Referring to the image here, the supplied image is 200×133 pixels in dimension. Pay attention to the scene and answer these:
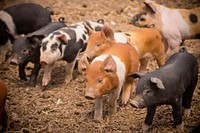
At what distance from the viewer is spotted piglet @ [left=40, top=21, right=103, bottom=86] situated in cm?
470

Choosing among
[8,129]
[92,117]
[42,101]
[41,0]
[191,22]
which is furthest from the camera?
[41,0]

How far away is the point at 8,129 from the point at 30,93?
0.96 m

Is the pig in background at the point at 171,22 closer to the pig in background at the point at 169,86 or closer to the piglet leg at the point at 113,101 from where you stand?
the pig in background at the point at 169,86

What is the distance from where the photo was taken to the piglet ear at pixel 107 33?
4484 mm

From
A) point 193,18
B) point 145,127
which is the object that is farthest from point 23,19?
point 145,127

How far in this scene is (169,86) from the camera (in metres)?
3.56

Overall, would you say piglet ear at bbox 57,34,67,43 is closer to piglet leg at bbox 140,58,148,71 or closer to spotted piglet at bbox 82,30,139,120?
spotted piglet at bbox 82,30,139,120

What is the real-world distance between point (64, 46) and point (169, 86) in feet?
5.80

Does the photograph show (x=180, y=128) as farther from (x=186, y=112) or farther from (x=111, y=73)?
(x=111, y=73)

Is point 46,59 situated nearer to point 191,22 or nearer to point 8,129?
point 8,129

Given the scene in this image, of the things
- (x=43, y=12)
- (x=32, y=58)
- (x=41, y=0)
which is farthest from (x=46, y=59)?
(x=41, y=0)

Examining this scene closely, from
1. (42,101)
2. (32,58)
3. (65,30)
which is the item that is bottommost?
(42,101)

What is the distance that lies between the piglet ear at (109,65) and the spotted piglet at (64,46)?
1174 mm

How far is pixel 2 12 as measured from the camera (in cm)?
588
